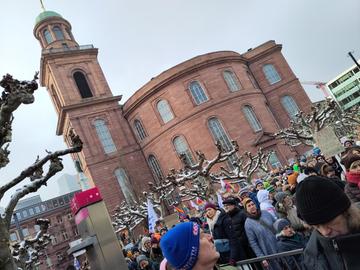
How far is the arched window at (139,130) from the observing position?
43.2 metres

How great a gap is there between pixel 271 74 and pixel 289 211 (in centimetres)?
4431

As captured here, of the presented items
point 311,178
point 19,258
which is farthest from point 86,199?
point 19,258

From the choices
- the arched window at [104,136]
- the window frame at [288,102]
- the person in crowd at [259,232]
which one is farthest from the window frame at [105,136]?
the person in crowd at [259,232]

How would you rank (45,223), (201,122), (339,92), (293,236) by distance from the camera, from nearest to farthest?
1. (293,236)
2. (45,223)
3. (201,122)
4. (339,92)

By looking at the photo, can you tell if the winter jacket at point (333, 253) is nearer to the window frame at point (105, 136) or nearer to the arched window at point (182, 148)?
the arched window at point (182, 148)

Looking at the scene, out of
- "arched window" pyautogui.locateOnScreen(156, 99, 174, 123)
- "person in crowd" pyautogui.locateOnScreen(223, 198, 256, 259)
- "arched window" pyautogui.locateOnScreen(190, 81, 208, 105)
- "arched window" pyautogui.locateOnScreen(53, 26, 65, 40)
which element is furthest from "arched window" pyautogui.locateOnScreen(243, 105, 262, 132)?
"person in crowd" pyautogui.locateOnScreen(223, 198, 256, 259)

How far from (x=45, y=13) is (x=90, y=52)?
1016 cm

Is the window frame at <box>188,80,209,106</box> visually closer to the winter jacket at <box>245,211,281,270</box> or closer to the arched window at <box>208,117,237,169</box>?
the arched window at <box>208,117,237,169</box>

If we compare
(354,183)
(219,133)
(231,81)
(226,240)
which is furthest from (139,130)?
(354,183)

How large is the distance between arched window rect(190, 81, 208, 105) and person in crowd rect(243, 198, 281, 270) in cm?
3579

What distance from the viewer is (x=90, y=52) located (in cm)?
4462

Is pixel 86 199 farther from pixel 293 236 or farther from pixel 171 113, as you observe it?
pixel 171 113

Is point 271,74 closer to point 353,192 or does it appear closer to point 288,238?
point 288,238

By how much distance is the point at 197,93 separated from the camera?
41.6 metres
